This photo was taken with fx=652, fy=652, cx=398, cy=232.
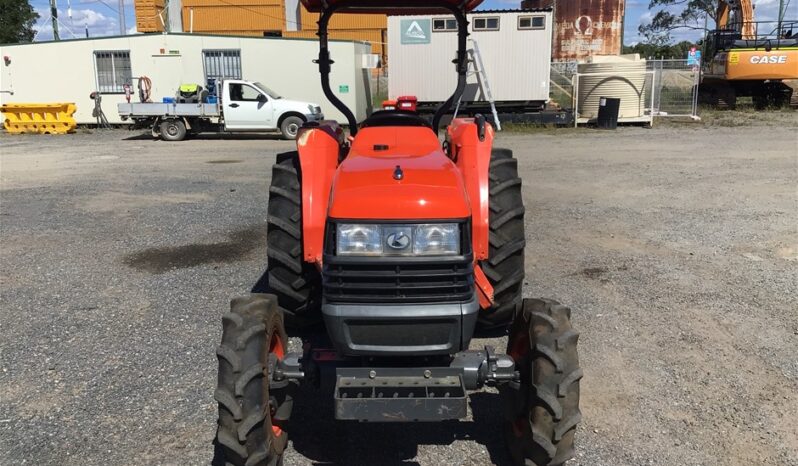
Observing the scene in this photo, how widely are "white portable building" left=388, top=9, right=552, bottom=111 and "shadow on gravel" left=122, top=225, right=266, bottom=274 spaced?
13528mm

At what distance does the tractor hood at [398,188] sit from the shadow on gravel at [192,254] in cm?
370

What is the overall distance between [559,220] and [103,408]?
6.06 metres

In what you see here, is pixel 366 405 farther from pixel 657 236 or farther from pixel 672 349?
pixel 657 236

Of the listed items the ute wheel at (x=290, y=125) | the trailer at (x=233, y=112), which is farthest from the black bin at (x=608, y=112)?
the ute wheel at (x=290, y=125)

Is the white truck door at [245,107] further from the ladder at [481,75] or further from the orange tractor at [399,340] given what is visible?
the orange tractor at [399,340]

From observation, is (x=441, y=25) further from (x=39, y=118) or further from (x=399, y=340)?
(x=399, y=340)

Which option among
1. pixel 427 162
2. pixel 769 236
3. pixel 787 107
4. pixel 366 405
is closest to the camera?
pixel 366 405

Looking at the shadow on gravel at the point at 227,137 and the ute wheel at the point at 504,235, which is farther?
the shadow on gravel at the point at 227,137

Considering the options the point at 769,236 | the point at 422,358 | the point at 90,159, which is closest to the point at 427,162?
the point at 422,358

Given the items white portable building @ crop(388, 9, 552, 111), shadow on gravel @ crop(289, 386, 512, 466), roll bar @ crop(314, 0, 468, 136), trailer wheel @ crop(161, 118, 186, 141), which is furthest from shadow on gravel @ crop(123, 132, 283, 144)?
shadow on gravel @ crop(289, 386, 512, 466)

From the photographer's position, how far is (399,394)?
2.79 metres

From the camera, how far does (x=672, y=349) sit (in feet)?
15.1

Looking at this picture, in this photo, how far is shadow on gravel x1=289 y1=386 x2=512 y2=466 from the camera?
340cm

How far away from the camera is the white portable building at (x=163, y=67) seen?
22312mm
